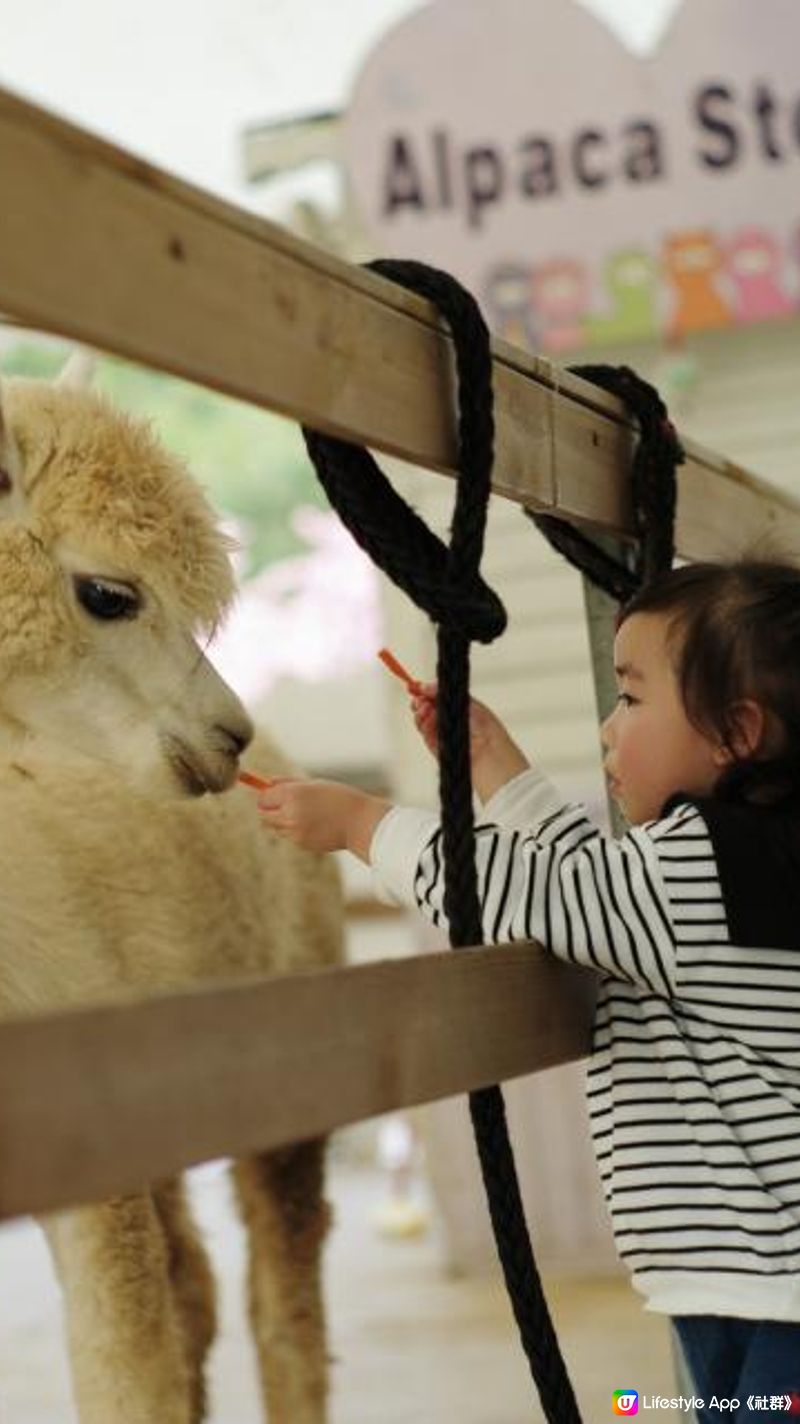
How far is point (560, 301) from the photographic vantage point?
3.90 metres

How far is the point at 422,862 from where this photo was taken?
1156 millimetres

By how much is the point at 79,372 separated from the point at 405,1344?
1.86m

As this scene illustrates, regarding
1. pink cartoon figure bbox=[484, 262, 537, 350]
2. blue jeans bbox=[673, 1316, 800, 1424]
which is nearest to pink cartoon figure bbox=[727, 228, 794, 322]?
pink cartoon figure bbox=[484, 262, 537, 350]

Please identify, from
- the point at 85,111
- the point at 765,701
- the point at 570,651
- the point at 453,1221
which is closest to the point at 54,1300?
the point at 453,1221

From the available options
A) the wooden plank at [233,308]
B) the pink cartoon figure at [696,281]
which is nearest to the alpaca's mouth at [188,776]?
the wooden plank at [233,308]

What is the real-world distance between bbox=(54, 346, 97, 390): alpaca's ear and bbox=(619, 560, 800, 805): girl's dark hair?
657mm

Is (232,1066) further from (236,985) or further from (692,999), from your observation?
(692,999)

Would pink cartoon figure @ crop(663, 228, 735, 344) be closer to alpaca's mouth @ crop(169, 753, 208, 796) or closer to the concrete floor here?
the concrete floor

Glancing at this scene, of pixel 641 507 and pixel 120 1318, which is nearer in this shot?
pixel 641 507

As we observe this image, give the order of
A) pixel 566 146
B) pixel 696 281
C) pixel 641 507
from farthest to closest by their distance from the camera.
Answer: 1. pixel 696 281
2. pixel 566 146
3. pixel 641 507

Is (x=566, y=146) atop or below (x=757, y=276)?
atop

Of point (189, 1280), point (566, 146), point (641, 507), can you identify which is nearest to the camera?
point (641, 507)

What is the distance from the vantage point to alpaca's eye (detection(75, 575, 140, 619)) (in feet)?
5.34

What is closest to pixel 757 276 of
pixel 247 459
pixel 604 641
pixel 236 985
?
pixel 604 641
